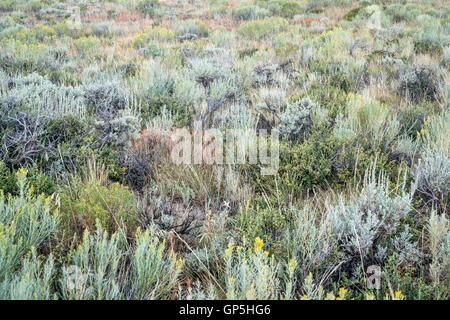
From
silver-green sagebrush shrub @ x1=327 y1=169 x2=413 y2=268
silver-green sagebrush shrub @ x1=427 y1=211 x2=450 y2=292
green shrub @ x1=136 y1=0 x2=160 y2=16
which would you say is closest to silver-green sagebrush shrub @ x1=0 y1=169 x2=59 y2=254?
silver-green sagebrush shrub @ x1=327 y1=169 x2=413 y2=268

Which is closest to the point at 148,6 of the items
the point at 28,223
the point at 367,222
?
the point at 28,223

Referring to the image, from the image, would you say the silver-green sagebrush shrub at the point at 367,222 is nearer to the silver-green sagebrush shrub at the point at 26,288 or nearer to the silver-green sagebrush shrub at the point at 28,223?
the silver-green sagebrush shrub at the point at 26,288

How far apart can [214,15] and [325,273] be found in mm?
17437

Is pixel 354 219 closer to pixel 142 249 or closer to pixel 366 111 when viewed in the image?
pixel 142 249

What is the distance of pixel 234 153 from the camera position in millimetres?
3648

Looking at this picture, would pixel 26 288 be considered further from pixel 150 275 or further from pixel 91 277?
pixel 150 275

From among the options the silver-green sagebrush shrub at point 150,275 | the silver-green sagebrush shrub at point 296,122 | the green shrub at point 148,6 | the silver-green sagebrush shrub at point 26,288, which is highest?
the green shrub at point 148,6

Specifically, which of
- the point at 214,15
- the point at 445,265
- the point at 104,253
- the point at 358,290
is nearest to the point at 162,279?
the point at 104,253

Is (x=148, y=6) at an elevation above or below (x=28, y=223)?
above

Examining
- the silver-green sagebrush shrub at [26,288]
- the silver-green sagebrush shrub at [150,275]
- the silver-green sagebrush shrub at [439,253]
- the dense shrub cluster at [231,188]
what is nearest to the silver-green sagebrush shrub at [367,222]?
the dense shrub cluster at [231,188]

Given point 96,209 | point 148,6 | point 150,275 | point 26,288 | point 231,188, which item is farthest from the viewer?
point 148,6

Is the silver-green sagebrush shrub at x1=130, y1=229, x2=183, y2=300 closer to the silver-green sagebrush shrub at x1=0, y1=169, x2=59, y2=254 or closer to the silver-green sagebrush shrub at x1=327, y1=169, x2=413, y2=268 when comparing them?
the silver-green sagebrush shrub at x1=0, y1=169, x2=59, y2=254

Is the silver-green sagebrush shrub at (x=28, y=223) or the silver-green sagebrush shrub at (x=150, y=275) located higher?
the silver-green sagebrush shrub at (x=28, y=223)

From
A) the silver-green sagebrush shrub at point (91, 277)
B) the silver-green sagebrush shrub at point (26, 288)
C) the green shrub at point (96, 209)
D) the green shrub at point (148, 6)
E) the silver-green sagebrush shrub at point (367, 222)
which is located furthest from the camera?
the green shrub at point (148, 6)
